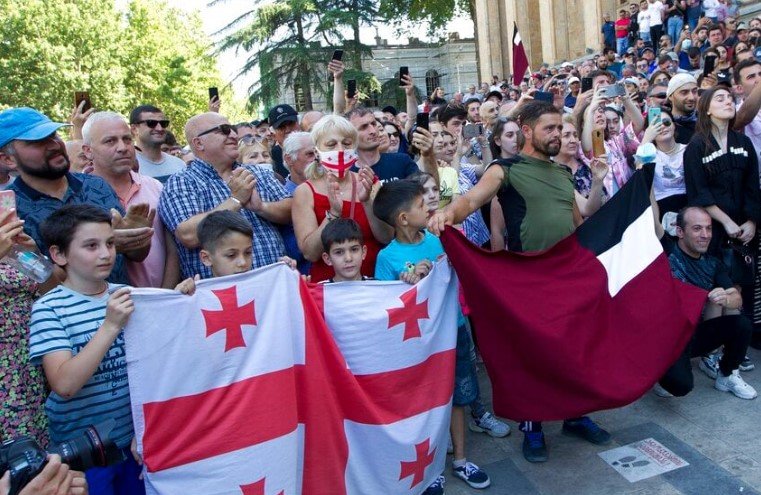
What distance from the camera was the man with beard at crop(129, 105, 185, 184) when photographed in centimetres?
535

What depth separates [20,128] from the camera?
10.8 feet

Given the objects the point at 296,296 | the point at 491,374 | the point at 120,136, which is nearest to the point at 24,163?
the point at 120,136

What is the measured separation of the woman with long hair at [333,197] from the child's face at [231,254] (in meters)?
0.48

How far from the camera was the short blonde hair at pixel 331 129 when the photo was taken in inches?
152

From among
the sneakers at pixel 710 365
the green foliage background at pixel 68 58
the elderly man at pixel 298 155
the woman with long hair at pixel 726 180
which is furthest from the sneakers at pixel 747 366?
the green foliage background at pixel 68 58

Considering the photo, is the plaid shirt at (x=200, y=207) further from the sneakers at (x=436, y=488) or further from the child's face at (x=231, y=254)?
the sneakers at (x=436, y=488)

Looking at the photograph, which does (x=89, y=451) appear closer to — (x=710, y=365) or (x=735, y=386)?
(x=735, y=386)

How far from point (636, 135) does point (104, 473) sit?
18.3 feet

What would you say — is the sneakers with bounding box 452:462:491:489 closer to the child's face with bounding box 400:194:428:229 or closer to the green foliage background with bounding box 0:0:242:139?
the child's face with bounding box 400:194:428:229

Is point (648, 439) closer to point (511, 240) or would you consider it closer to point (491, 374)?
point (491, 374)

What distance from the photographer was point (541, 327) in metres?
3.51

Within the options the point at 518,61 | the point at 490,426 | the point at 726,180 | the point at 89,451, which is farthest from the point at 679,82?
the point at 89,451

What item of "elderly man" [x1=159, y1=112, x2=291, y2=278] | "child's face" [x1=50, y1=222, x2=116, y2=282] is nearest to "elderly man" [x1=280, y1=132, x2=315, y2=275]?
"elderly man" [x1=159, y1=112, x2=291, y2=278]

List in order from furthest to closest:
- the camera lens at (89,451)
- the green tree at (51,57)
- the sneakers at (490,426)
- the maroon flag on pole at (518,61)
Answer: the green tree at (51,57)
the maroon flag on pole at (518,61)
the sneakers at (490,426)
the camera lens at (89,451)
